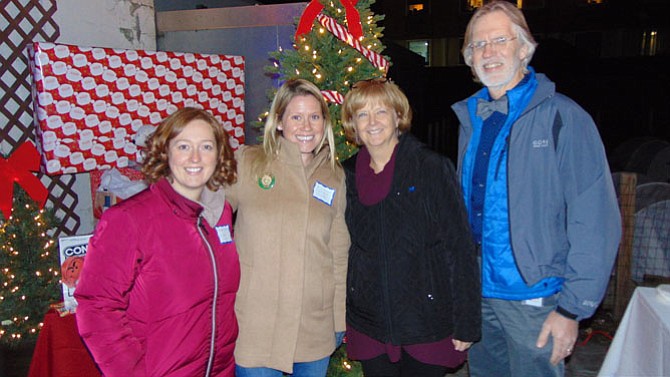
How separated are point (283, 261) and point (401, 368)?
69cm

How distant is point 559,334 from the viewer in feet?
6.07

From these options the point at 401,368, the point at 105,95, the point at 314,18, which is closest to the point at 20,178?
the point at 105,95

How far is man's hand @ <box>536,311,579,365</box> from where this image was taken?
6.05 ft

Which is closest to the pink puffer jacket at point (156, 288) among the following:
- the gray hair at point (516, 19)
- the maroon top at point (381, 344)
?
the maroon top at point (381, 344)

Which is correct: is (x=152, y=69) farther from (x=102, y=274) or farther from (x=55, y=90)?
(x=102, y=274)

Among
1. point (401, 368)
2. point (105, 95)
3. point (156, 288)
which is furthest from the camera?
point (105, 95)

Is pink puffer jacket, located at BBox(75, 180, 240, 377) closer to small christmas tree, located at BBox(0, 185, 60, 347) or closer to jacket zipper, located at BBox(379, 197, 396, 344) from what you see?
jacket zipper, located at BBox(379, 197, 396, 344)

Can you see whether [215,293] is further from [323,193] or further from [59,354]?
[59,354]

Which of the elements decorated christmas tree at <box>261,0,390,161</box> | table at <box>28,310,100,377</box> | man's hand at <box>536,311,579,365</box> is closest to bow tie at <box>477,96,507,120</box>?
man's hand at <box>536,311,579,365</box>

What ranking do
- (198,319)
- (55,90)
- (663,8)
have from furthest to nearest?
(663,8), (55,90), (198,319)

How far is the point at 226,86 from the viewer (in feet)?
20.0

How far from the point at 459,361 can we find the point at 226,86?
15.9ft

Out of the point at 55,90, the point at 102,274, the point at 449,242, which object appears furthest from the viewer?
the point at 55,90

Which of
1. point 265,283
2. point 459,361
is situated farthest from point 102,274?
point 459,361
